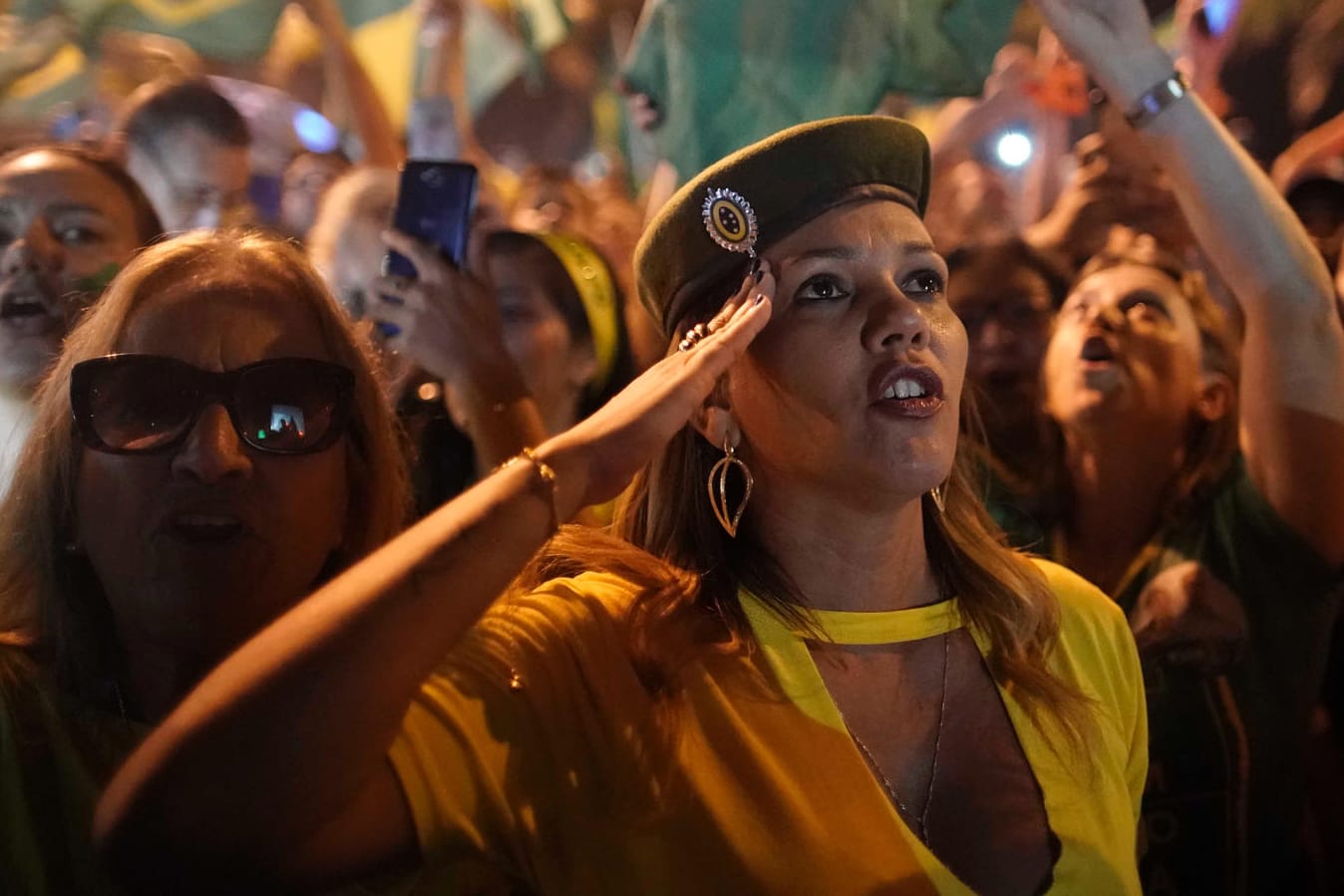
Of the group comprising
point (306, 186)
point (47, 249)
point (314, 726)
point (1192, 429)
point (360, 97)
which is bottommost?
point (1192, 429)

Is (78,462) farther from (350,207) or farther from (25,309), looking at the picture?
(350,207)

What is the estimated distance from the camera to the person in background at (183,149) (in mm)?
3391

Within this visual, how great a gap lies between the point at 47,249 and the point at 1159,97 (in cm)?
197

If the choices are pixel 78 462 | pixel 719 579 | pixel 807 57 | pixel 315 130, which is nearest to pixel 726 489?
pixel 719 579

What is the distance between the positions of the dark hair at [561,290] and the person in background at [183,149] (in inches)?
39.6

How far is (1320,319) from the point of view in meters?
1.93

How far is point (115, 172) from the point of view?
2287 millimetres

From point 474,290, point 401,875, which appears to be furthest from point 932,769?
point 474,290

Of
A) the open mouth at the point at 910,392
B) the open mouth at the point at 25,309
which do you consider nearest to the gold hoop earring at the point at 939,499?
the open mouth at the point at 910,392

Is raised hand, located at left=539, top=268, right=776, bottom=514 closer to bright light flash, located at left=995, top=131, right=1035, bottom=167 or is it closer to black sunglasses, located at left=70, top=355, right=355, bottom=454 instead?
black sunglasses, located at left=70, top=355, right=355, bottom=454

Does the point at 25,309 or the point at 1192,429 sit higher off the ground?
the point at 25,309

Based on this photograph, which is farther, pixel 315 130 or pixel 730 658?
pixel 315 130

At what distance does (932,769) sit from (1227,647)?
84 cm

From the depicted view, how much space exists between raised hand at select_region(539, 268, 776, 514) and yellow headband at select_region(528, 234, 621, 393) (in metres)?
1.32
